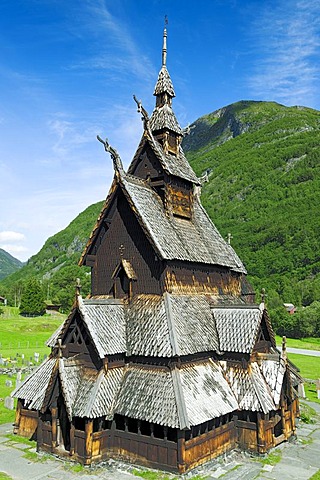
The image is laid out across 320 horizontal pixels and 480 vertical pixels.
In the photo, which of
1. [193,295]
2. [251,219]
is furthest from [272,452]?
[251,219]

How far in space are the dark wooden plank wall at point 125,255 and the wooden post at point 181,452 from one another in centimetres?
616

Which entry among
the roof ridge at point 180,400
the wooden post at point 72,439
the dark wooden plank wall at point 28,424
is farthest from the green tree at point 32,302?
the roof ridge at point 180,400

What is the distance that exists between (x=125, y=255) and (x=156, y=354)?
5.33 metres

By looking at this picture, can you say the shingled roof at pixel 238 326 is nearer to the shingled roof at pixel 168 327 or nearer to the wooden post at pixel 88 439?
the shingled roof at pixel 168 327

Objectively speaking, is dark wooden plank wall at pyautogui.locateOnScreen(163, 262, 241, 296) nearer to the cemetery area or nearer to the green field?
the green field

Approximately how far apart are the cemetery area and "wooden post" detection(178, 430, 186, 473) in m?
12.0

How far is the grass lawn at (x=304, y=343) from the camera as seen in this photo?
6769 cm

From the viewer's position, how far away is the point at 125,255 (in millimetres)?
21406

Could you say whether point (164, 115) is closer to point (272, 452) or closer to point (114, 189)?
point (114, 189)

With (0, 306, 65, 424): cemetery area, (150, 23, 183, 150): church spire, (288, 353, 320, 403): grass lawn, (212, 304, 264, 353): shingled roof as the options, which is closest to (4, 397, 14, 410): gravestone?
(0, 306, 65, 424): cemetery area

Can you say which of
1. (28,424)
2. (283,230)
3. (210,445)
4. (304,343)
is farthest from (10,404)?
(283,230)

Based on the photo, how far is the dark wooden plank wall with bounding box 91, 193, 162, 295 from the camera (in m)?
20.5

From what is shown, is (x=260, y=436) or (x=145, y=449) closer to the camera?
(x=145, y=449)

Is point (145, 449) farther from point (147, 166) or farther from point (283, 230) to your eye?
point (283, 230)
